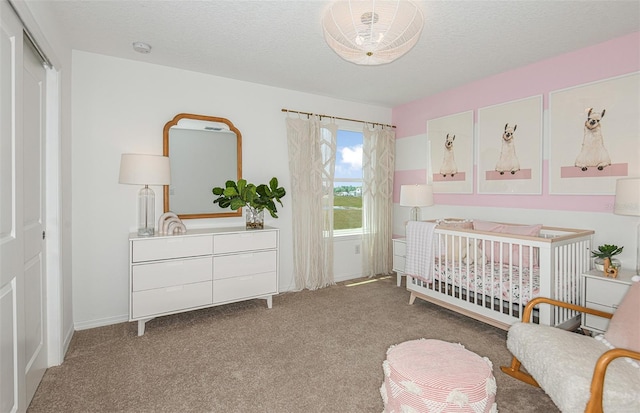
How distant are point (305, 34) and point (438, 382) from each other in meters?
2.49

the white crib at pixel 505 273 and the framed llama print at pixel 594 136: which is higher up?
the framed llama print at pixel 594 136

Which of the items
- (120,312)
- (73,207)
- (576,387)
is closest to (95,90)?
(73,207)

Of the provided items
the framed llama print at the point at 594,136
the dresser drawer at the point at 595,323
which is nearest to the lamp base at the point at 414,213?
the framed llama print at the point at 594,136

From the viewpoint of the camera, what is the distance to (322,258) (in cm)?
404

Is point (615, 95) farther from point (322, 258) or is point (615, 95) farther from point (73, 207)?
point (73, 207)

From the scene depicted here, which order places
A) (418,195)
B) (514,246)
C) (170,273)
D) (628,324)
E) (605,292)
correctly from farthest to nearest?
1. (418,195)
2. (514,246)
3. (170,273)
4. (605,292)
5. (628,324)

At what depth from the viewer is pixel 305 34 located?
2.50 metres

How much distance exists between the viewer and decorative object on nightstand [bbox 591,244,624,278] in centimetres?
239

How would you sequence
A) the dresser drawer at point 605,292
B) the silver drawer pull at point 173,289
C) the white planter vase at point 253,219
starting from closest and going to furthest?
the dresser drawer at point 605,292 < the silver drawer pull at point 173,289 < the white planter vase at point 253,219

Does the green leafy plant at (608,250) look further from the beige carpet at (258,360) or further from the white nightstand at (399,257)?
the white nightstand at (399,257)

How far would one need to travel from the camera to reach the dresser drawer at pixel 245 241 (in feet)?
9.86

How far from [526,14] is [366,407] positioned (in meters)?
2.77

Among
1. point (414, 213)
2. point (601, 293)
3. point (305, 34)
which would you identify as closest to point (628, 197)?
point (601, 293)

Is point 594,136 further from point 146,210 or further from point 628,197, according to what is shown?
point 146,210
